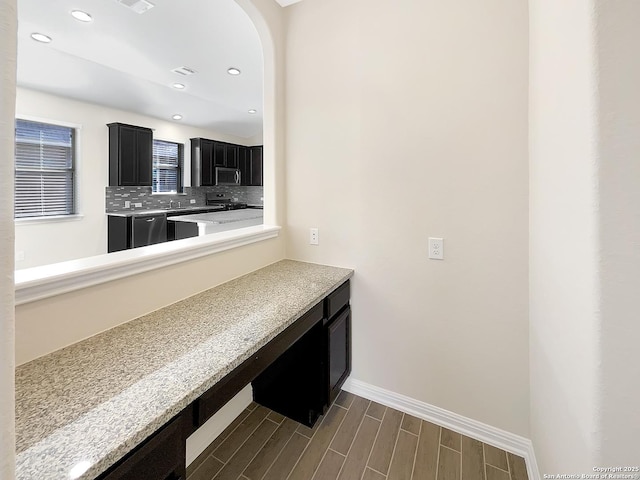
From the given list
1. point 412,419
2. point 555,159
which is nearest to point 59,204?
point 412,419

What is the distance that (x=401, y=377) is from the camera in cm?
196

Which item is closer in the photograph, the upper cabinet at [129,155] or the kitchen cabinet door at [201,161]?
the upper cabinet at [129,155]

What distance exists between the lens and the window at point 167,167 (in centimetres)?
618

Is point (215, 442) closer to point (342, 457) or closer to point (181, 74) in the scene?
point (342, 457)

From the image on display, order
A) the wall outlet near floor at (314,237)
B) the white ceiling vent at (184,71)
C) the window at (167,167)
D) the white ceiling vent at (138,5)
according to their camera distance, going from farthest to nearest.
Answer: the window at (167,167), the white ceiling vent at (184,71), the white ceiling vent at (138,5), the wall outlet near floor at (314,237)

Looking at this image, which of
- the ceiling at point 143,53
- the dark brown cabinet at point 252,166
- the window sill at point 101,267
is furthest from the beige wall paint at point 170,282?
the dark brown cabinet at point 252,166

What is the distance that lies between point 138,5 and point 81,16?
2.65 ft

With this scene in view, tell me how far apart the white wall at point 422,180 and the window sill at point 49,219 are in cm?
434

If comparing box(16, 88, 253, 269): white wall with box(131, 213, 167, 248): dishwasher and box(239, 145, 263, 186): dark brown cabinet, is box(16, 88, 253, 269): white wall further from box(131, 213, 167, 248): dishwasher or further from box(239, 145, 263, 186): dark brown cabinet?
box(239, 145, 263, 186): dark brown cabinet

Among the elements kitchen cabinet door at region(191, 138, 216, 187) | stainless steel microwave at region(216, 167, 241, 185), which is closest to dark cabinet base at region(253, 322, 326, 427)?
kitchen cabinet door at region(191, 138, 216, 187)

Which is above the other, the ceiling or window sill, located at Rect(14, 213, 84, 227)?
the ceiling

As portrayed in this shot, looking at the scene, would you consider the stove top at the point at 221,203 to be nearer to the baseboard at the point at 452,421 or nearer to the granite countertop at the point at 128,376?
the baseboard at the point at 452,421

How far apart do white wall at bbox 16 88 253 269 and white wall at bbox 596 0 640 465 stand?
229 inches

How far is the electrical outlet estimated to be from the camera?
177 cm
